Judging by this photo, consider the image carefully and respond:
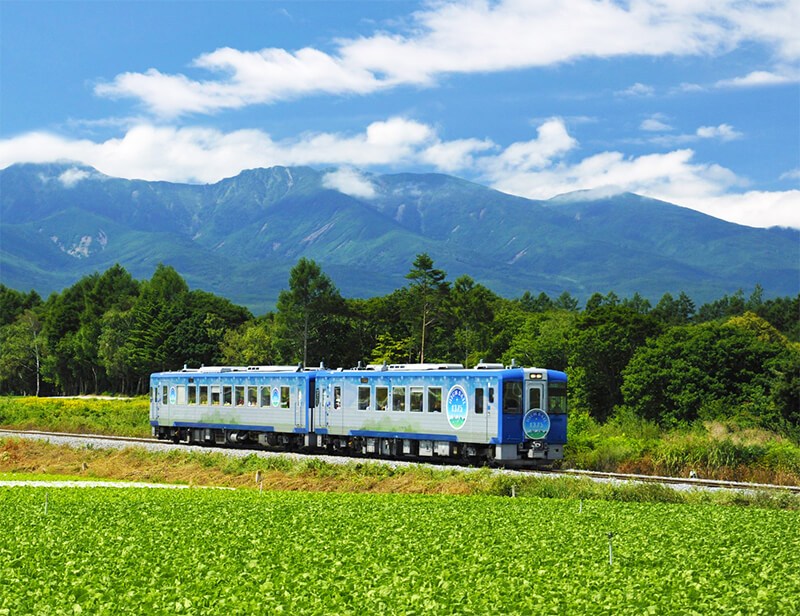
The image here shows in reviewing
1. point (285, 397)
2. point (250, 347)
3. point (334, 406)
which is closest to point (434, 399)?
point (334, 406)

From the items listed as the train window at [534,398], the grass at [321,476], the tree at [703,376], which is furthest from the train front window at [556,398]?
the tree at [703,376]

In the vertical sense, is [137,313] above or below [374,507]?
above

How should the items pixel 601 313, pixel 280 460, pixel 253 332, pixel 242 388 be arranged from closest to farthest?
1. pixel 280 460
2. pixel 242 388
3. pixel 601 313
4. pixel 253 332

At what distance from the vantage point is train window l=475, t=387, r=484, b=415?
28.8 meters

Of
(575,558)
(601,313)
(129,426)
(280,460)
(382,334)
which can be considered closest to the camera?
(575,558)

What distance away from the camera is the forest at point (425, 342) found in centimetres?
5581

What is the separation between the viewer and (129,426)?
52.5 m

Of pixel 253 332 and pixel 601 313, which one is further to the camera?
pixel 253 332

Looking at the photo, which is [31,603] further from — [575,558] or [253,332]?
[253,332]

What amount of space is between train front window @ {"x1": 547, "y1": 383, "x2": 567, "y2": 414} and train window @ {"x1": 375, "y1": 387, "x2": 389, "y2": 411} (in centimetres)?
577

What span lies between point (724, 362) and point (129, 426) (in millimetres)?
33609

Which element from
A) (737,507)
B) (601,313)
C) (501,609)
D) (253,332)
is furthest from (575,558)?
(253,332)

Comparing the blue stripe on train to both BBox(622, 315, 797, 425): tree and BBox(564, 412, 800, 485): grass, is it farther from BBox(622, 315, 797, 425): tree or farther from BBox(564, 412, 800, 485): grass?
BBox(622, 315, 797, 425): tree

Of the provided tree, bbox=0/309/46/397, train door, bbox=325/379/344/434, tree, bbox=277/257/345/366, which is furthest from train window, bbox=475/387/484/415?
tree, bbox=0/309/46/397
